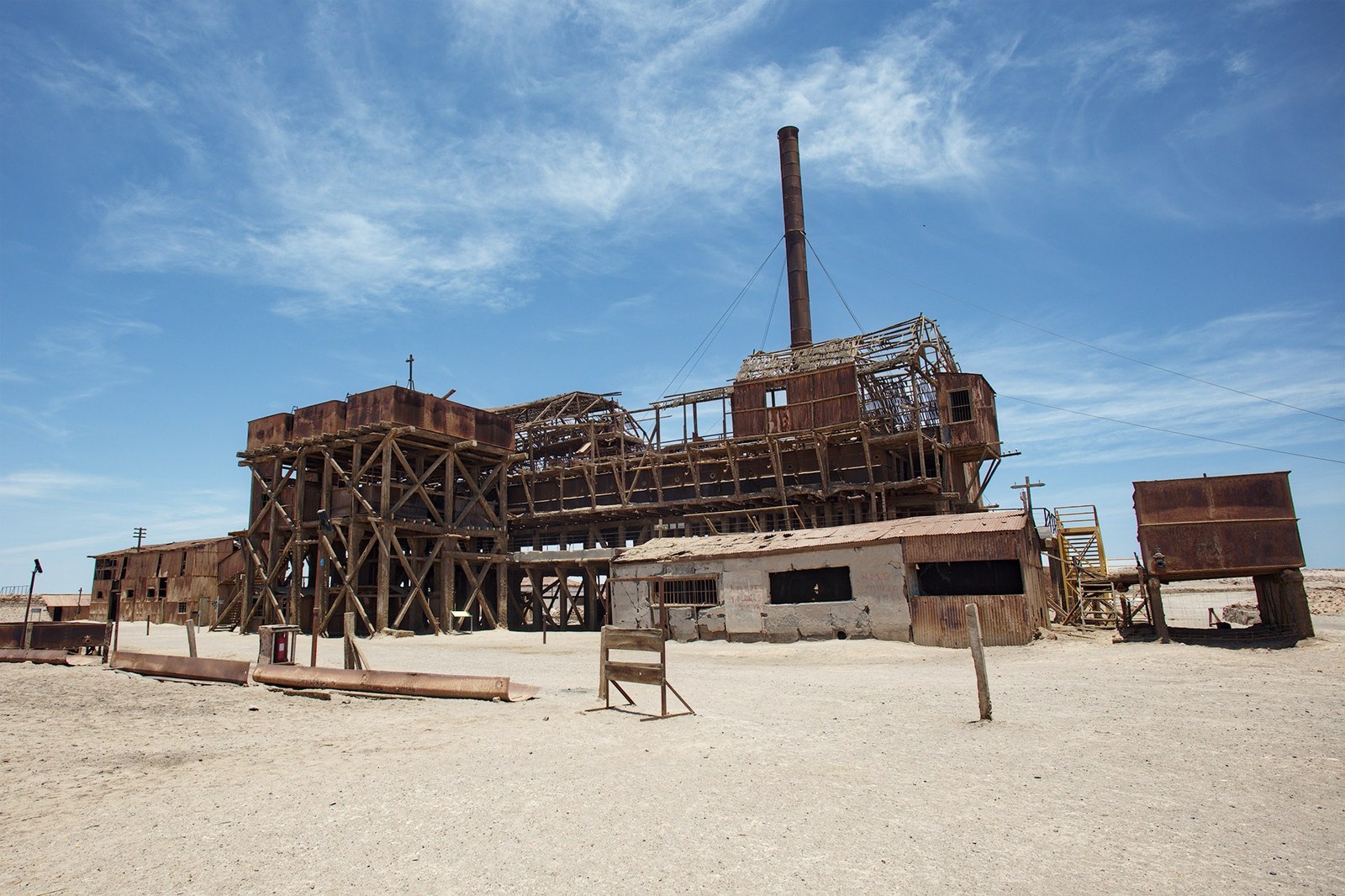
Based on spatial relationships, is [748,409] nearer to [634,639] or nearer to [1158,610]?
[1158,610]

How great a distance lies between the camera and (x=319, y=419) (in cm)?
3347

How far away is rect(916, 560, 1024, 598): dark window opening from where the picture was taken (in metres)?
22.5

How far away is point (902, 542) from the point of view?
22078 mm

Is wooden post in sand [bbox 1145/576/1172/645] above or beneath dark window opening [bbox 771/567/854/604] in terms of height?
beneath

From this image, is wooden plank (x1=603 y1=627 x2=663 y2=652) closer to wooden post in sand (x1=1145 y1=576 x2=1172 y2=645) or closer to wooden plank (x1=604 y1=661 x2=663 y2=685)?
wooden plank (x1=604 y1=661 x2=663 y2=685)

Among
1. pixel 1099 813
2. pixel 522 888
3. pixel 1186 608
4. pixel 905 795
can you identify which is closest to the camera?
pixel 522 888

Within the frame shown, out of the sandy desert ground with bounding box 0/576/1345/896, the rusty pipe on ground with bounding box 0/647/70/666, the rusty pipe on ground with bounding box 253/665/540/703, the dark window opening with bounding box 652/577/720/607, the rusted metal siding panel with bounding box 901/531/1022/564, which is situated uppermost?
the rusted metal siding panel with bounding box 901/531/1022/564

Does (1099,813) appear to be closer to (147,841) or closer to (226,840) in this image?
(226,840)

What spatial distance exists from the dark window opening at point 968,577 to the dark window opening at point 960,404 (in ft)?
35.3

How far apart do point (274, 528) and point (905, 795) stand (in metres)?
34.5

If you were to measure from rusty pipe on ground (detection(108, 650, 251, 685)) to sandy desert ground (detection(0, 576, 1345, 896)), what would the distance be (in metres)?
1.27

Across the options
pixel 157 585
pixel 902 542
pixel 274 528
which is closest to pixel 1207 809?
pixel 902 542

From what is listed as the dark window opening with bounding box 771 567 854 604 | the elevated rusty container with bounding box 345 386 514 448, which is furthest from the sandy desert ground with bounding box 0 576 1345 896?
the elevated rusty container with bounding box 345 386 514 448

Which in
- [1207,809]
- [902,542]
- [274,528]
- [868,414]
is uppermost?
[868,414]
